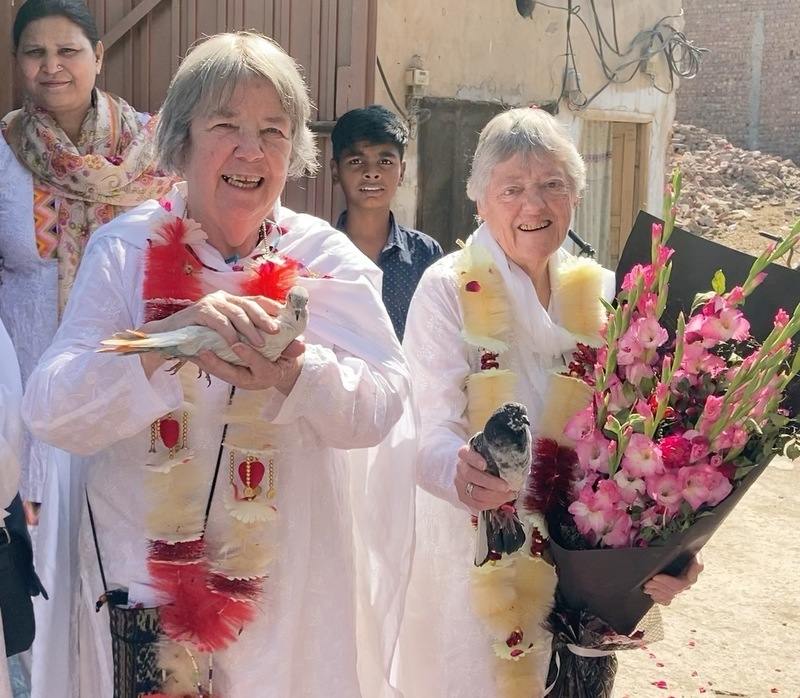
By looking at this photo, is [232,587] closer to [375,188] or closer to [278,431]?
[278,431]

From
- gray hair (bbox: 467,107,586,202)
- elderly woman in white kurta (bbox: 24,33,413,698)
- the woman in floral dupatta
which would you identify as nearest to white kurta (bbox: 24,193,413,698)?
elderly woman in white kurta (bbox: 24,33,413,698)

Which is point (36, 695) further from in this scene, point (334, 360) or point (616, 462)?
point (616, 462)

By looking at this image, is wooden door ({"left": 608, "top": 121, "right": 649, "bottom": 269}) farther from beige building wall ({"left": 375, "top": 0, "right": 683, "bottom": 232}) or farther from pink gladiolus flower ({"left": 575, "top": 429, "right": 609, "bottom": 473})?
pink gladiolus flower ({"left": 575, "top": 429, "right": 609, "bottom": 473})

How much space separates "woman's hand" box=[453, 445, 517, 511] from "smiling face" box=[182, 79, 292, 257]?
680 millimetres

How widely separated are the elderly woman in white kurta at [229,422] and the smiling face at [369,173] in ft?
5.57

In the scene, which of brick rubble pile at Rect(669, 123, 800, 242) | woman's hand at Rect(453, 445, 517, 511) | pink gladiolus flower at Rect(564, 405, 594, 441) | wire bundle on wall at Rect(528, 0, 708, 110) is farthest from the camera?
brick rubble pile at Rect(669, 123, 800, 242)

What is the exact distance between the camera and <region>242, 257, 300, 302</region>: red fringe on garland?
83.7 inches

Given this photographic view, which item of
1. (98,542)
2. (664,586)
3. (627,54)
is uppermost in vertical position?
(627,54)

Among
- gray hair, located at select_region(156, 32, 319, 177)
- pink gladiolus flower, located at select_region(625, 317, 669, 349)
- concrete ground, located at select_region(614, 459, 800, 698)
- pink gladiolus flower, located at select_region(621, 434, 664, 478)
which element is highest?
gray hair, located at select_region(156, 32, 319, 177)

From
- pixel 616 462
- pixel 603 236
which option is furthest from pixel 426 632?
pixel 603 236

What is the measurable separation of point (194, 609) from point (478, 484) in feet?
2.08

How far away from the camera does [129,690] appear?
2115 mm

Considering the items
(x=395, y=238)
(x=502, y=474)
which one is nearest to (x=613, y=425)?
(x=502, y=474)

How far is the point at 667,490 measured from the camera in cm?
213
